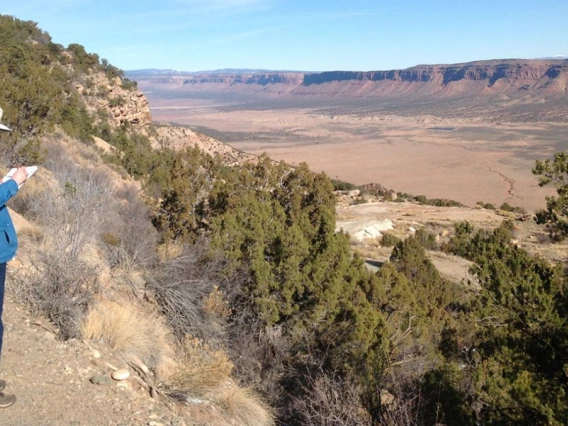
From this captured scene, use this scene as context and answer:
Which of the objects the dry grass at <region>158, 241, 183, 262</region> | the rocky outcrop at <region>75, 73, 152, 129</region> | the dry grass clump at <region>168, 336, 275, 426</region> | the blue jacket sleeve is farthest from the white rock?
the blue jacket sleeve

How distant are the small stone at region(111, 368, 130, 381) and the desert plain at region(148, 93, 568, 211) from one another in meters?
44.2

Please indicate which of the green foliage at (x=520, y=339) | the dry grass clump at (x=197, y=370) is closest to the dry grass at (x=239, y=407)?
the dry grass clump at (x=197, y=370)

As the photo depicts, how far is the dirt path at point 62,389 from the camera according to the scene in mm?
4109

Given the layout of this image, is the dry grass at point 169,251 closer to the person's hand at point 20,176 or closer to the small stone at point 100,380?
the small stone at point 100,380

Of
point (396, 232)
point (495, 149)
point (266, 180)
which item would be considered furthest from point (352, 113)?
point (266, 180)

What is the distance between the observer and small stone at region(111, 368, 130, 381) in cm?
476

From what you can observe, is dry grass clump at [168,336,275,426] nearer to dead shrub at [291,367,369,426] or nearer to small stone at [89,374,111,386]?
dead shrub at [291,367,369,426]

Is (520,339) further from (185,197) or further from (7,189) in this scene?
(185,197)

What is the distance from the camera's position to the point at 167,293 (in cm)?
753

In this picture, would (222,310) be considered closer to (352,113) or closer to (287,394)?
(287,394)

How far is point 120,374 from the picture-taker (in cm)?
479

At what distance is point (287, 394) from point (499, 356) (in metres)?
2.81

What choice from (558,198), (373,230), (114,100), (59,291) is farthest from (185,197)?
(114,100)

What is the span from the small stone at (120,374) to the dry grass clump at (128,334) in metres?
0.48
